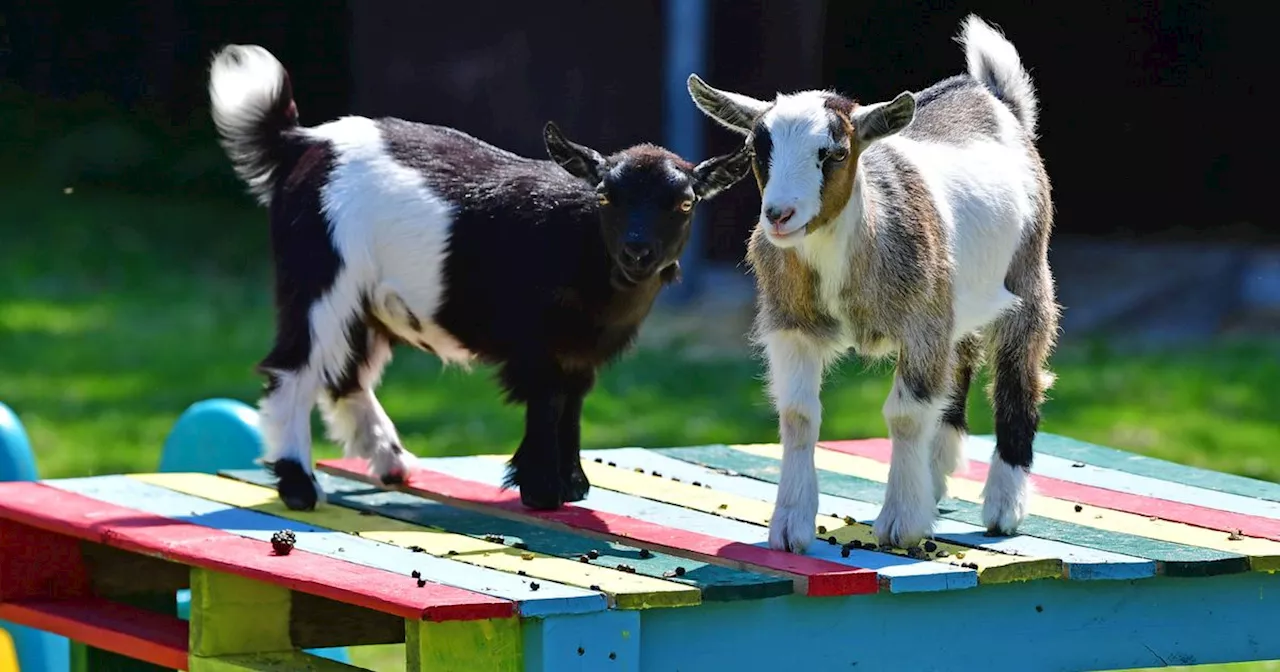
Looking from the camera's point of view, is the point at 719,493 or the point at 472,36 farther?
the point at 472,36

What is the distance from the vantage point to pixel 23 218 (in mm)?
13516

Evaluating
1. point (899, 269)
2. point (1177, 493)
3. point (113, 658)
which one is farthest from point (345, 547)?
point (1177, 493)

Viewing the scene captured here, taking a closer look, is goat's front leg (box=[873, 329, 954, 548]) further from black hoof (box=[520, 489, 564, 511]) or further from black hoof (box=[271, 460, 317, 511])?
black hoof (box=[271, 460, 317, 511])

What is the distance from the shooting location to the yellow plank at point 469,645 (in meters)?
3.97

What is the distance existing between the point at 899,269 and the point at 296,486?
167 cm

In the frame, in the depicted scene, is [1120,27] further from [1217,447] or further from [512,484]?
[512,484]

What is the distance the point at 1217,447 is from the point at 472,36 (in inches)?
230

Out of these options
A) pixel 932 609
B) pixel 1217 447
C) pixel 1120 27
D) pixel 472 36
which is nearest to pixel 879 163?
pixel 932 609

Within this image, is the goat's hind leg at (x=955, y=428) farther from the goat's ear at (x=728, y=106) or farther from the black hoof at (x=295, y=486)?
the black hoof at (x=295, y=486)

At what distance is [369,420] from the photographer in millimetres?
5652

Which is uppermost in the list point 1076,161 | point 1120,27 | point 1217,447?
point 1120,27

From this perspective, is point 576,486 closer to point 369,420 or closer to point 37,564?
point 369,420

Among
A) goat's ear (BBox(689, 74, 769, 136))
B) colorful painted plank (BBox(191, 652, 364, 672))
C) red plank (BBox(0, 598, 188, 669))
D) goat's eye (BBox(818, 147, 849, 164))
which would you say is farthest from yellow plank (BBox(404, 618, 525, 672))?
goat's ear (BBox(689, 74, 769, 136))

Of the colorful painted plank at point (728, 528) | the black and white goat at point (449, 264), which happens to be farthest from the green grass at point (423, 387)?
the black and white goat at point (449, 264)
